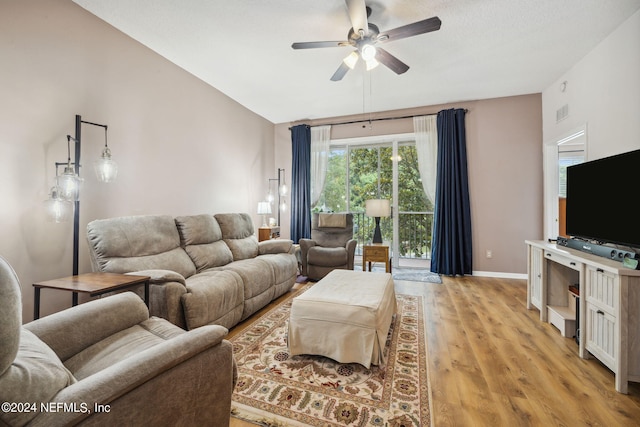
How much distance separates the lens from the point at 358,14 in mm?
2068

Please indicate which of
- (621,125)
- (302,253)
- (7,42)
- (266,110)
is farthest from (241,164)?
(621,125)

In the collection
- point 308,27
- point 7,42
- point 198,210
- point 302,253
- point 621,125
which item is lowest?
point 302,253

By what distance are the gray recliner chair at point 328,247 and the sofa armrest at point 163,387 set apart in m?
2.89

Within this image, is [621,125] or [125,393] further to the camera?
[621,125]

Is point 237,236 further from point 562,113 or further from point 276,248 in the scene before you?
point 562,113

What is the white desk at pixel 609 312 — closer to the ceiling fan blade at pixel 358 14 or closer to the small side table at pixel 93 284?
the ceiling fan blade at pixel 358 14

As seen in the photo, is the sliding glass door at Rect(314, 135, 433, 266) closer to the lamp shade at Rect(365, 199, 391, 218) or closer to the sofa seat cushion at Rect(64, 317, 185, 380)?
the lamp shade at Rect(365, 199, 391, 218)

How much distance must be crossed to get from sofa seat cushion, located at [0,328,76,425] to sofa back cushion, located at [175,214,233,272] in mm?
2034

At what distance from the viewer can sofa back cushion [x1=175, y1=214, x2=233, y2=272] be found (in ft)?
9.55

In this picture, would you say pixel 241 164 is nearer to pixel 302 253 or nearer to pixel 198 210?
pixel 198 210

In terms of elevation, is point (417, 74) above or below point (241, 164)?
above

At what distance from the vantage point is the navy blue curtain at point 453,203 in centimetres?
442

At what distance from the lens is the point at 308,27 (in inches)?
103

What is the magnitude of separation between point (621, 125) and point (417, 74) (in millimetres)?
2055
